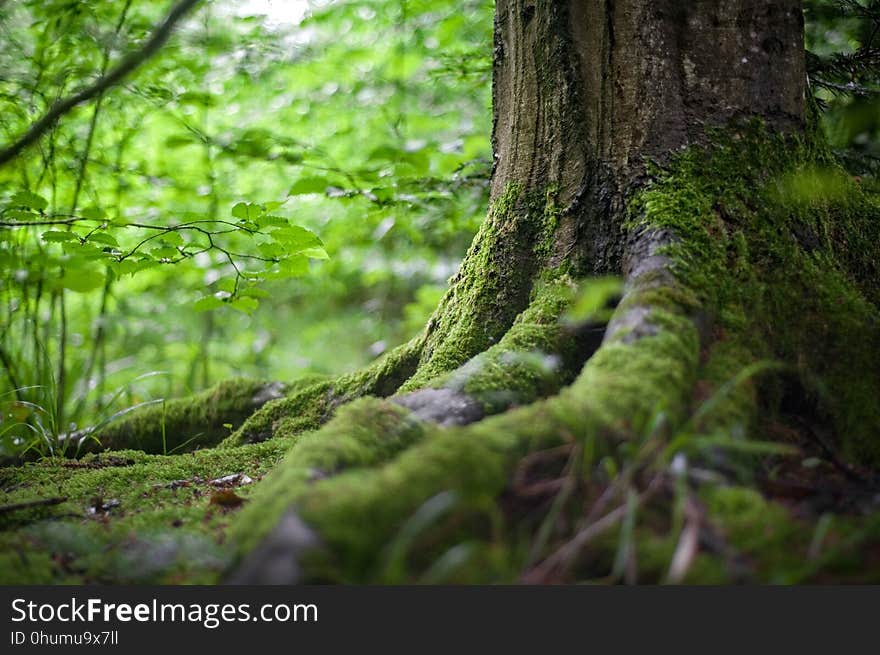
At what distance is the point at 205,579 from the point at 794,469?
1502 millimetres

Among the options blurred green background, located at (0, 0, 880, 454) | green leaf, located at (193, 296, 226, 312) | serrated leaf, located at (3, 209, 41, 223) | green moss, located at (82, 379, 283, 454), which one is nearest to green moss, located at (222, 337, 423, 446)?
green moss, located at (82, 379, 283, 454)

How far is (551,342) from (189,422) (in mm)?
2470

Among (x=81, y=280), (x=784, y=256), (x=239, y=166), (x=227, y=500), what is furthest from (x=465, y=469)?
(x=239, y=166)

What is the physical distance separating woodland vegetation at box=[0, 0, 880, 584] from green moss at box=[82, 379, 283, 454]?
17 mm

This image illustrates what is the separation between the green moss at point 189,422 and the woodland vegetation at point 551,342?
0.7 inches

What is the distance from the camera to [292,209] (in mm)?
6098

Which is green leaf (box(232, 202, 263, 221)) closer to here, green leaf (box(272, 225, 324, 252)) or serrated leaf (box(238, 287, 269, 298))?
green leaf (box(272, 225, 324, 252))

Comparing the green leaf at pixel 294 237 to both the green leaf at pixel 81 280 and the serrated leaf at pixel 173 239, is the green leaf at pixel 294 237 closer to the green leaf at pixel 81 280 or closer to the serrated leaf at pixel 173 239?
the serrated leaf at pixel 173 239

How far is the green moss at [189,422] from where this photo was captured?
3438mm

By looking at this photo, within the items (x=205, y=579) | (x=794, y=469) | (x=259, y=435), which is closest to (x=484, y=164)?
(x=259, y=435)

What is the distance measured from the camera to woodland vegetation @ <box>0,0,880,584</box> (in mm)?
1176

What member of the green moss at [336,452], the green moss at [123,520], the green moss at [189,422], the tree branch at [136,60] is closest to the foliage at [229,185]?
the green moss at [189,422]

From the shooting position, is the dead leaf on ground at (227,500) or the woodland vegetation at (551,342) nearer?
the woodland vegetation at (551,342)

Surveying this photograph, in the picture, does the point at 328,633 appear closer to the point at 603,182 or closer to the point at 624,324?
the point at 624,324
